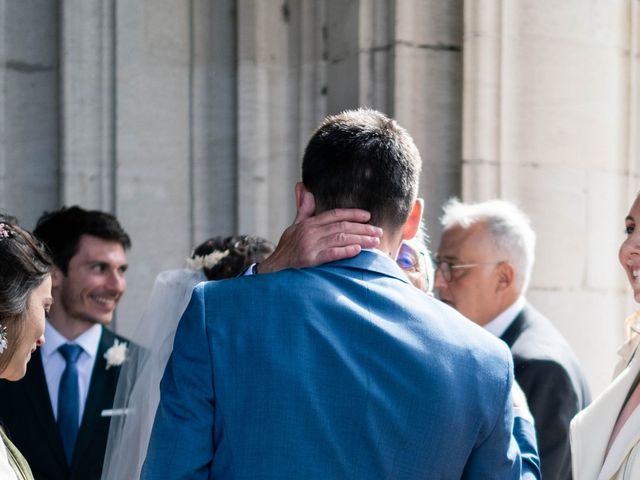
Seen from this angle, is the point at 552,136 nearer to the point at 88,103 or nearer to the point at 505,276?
the point at 505,276

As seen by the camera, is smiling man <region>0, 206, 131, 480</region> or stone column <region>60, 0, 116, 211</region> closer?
smiling man <region>0, 206, 131, 480</region>

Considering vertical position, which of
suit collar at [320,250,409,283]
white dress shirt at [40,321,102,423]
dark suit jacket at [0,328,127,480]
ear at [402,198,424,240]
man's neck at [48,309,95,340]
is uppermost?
ear at [402,198,424,240]

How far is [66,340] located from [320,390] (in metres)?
2.52

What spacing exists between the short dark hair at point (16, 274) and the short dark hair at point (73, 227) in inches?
62.4

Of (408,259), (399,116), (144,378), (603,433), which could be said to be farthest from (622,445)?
(399,116)

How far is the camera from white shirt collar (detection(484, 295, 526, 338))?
4516mm

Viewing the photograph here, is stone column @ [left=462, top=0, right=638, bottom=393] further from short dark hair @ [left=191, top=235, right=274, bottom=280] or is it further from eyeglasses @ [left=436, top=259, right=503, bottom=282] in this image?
short dark hair @ [left=191, top=235, right=274, bottom=280]

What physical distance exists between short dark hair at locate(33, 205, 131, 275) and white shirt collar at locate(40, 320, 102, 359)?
0.34 m

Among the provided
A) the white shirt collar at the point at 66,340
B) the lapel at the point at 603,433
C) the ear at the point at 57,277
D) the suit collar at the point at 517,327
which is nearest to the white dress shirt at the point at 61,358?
the white shirt collar at the point at 66,340

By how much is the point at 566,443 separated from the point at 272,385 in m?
2.06

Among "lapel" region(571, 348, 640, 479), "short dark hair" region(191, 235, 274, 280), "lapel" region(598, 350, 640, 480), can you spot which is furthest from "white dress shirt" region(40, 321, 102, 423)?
"lapel" region(598, 350, 640, 480)

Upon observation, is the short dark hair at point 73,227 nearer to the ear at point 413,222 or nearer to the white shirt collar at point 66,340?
the white shirt collar at point 66,340

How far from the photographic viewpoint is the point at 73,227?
4754 millimetres

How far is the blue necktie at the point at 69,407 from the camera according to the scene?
169 inches
